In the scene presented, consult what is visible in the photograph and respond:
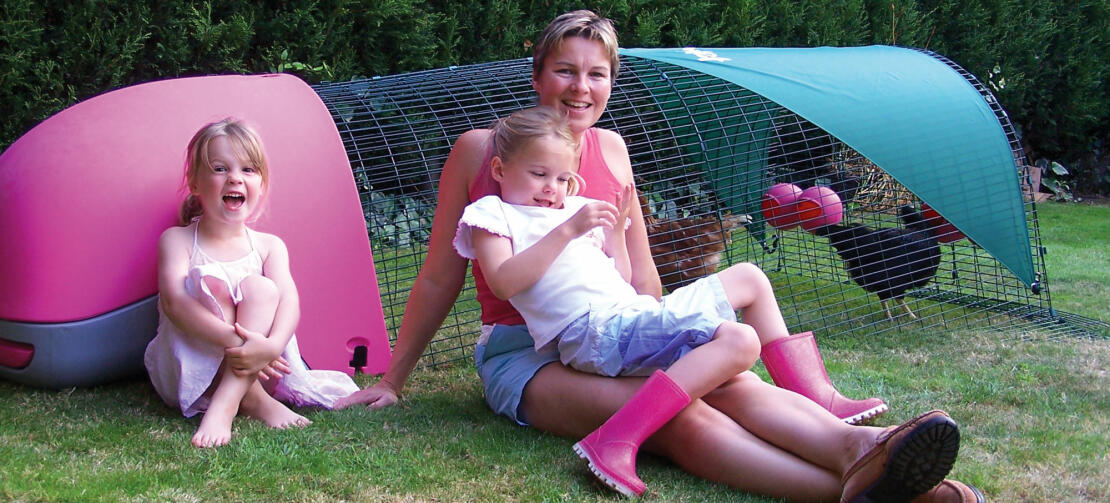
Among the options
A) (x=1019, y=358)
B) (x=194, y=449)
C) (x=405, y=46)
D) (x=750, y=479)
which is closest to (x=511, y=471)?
(x=750, y=479)

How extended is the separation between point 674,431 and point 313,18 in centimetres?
390

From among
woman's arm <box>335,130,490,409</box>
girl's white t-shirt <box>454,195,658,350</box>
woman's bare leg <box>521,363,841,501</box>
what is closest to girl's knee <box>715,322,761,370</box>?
woman's bare leg <box>521,363,841,501</box>

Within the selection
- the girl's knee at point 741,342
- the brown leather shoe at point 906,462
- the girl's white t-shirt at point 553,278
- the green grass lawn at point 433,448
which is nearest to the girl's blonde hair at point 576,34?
the girl's white t-shirt at point 553,278

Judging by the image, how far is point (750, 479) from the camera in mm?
2014

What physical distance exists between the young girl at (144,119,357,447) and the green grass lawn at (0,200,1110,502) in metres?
0.09

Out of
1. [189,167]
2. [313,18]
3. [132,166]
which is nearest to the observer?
[189,167]

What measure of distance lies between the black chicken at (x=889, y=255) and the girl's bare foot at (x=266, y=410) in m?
2.39

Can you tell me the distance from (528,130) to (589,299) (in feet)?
1.38

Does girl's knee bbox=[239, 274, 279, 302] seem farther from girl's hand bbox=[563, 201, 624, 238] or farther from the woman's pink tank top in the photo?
girl's hand bbox=[563, 201, 624, 238]

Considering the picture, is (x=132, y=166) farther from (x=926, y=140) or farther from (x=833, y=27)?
(x=833, y=27)

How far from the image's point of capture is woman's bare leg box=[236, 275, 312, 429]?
96.8 inches

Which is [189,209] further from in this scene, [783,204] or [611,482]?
[783,204]

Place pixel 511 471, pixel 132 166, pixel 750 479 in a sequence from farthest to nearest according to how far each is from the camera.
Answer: pixel 132 166 < pixel 511 471 < pixel 750 479

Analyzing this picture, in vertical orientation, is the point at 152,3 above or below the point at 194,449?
above
